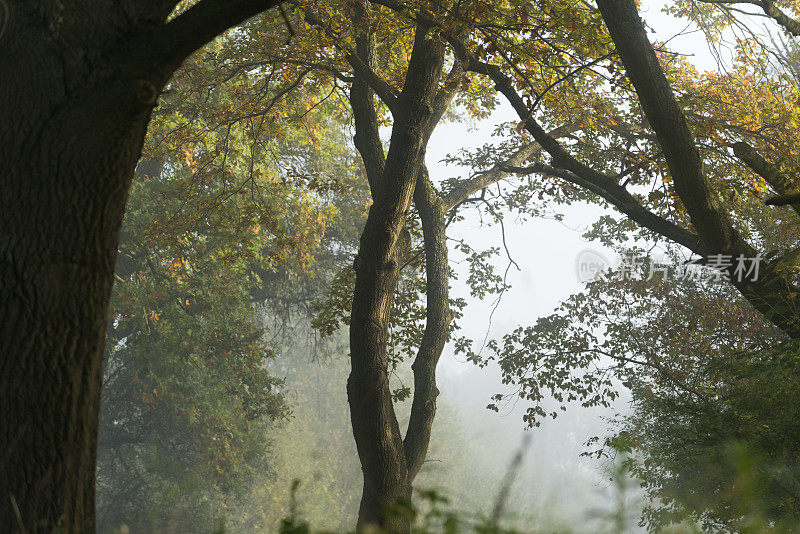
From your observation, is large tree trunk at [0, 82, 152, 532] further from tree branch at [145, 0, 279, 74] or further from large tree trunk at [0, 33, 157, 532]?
tree branch at [145, 0, 279, 74]

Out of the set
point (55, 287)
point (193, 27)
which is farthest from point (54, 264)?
point (193, 27)

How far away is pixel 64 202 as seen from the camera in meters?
2.25

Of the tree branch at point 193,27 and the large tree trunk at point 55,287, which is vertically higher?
the tree branch at point 193,27

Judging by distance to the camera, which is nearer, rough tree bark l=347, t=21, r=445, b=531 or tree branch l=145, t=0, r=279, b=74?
tree branch l=145, t=0, r=279, b=74

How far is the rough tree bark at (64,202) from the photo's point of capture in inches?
82.7

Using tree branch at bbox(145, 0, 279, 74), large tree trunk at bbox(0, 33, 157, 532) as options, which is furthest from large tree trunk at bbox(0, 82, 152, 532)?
tree branch at bbox(145, 0, 279, 74)

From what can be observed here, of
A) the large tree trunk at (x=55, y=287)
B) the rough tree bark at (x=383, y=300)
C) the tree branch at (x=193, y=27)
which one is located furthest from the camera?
the rough tree bark at (x=383, y=300)

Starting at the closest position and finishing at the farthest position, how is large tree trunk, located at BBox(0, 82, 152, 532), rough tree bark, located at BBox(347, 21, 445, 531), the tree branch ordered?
large tree trunk, located at BBox(0, 82, 152, 532) < the tree branch < rough tree bark, located at BBox(347, 21, 445, 531)

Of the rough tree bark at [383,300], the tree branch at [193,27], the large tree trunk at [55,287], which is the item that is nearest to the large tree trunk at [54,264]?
the large tree trunk at [55,287]

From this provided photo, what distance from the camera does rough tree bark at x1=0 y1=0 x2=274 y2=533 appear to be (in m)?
2.10

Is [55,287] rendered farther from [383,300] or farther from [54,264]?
[383,300]

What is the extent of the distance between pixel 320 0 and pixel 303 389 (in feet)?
109

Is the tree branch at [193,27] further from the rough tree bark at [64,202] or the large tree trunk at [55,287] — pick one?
the large tree trunk at [55,287]

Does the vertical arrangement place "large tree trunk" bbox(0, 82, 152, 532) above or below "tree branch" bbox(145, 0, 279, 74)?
below
